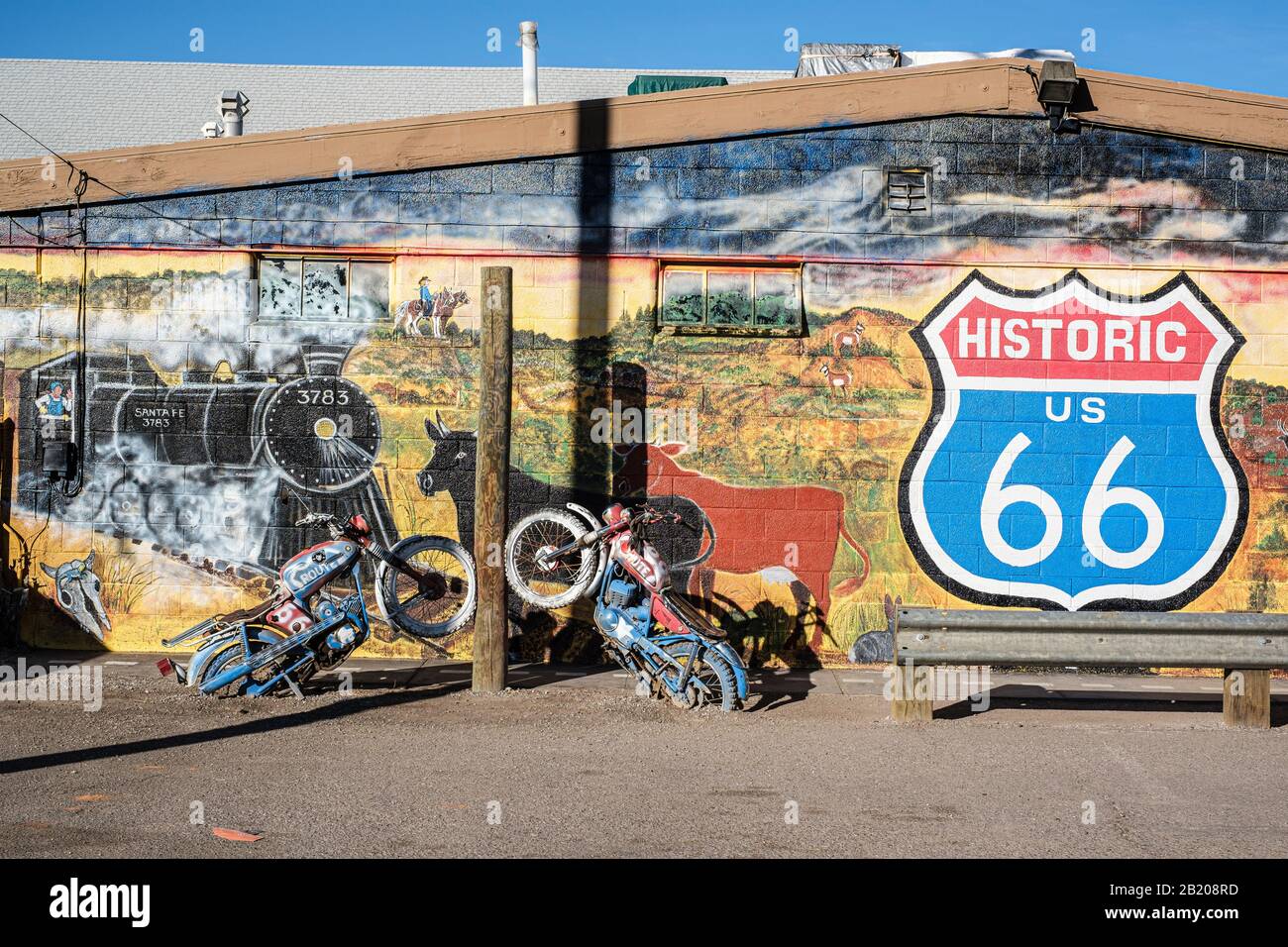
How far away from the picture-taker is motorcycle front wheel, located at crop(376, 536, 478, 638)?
9891 mm

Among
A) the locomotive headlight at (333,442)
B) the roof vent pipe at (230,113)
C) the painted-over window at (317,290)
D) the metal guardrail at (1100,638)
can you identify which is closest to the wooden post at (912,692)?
the metal guardrail at (1100,638)

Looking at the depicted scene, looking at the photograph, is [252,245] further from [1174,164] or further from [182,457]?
[1174,164]

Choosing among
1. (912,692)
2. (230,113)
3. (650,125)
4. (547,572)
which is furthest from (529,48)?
(912,692)

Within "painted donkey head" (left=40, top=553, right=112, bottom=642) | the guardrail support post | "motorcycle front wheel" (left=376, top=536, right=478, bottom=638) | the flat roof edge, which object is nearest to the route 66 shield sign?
the flat roof edge

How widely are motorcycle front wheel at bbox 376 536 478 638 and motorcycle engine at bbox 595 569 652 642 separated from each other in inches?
57.8

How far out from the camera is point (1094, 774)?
701 centimetres

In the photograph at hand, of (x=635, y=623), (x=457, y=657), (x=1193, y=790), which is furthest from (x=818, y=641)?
(x=1193, y=790)

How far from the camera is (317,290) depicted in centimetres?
1029

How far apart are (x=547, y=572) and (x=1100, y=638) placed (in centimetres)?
418

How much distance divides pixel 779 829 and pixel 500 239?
19.5 feet

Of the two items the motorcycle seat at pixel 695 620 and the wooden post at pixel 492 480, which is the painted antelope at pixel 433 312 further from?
the motorcycle seat at pixel 695 620

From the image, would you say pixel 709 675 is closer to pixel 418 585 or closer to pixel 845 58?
pixel 418 585

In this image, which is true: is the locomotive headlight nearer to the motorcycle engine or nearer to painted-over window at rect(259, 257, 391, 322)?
painted-over window at rect(259, 257, 391, 322)

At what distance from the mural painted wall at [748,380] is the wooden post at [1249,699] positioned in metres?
1.98
